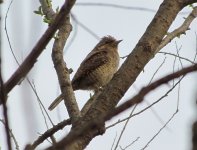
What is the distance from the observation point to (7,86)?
1.53 meters

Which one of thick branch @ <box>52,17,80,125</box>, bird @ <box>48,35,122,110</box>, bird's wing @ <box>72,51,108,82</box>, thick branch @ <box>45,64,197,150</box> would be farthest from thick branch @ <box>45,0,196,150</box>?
bird's wing @ <box>72,51,108,82</box>

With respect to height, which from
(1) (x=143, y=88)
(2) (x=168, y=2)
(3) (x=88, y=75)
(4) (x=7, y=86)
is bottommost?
(1) (x=143, y=88)

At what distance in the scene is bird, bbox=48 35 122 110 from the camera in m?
8.28

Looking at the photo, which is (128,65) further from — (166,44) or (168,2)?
(166,44)

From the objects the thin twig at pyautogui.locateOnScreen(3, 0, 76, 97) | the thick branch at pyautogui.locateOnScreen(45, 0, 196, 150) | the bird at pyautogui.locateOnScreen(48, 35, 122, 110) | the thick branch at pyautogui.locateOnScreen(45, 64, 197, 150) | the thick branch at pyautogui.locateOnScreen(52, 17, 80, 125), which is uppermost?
the bird at pyautogui.locateOnScreen(48, 35, 122, 110)

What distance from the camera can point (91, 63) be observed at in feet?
28.3

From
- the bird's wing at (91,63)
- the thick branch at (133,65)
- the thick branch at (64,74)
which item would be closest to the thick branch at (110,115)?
the thick branch at (133,65)

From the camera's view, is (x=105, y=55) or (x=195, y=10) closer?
(x=195, y=10)

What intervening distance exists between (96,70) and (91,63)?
0.23 m

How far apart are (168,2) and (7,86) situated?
239 centimetres

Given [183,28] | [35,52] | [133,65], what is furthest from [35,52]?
[183,28]

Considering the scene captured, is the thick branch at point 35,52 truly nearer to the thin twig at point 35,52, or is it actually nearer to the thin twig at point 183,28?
the thin twig at point 35,52

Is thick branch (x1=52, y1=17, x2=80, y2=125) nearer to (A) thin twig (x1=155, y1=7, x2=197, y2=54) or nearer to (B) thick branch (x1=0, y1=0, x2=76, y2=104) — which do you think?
(A) thin twig (x1=155, y1=7, x2=197, y2=54)

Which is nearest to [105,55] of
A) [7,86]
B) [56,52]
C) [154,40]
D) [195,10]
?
[195,10]
